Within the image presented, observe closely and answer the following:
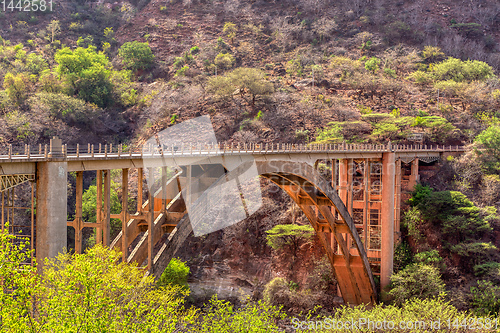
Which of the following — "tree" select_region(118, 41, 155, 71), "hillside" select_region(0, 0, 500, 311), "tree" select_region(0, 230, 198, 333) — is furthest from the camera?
"tree" select_region(118, 41, 155, 71)

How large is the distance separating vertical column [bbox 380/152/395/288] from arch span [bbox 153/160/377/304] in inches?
61.8

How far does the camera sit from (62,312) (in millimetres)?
12539

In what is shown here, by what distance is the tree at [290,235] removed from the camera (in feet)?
134

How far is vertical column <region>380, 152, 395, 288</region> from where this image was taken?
35219mm

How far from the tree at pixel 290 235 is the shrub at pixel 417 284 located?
8.93 m

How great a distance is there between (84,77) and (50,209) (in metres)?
53.0

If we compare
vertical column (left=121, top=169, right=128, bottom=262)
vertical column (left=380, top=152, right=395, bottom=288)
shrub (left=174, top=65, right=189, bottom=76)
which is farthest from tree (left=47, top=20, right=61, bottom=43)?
vertical column (left=121, top=169, right=128, bottom=262)

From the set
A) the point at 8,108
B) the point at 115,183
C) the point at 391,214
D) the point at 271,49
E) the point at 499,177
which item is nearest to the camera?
the point at 391,214

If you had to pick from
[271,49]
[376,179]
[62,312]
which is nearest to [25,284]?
[62,312]

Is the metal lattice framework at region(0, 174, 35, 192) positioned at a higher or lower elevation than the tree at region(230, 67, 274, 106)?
lower

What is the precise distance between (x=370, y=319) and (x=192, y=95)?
4771 cm

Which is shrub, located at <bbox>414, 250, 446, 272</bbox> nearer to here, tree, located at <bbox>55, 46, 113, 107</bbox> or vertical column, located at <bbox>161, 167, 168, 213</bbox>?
vertical column, located at <bbox>161, 167, 168, 213</bbox>

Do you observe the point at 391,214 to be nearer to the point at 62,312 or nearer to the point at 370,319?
the point at 370,319

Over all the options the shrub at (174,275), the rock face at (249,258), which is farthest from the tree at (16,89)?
the shrub at (174,275)
